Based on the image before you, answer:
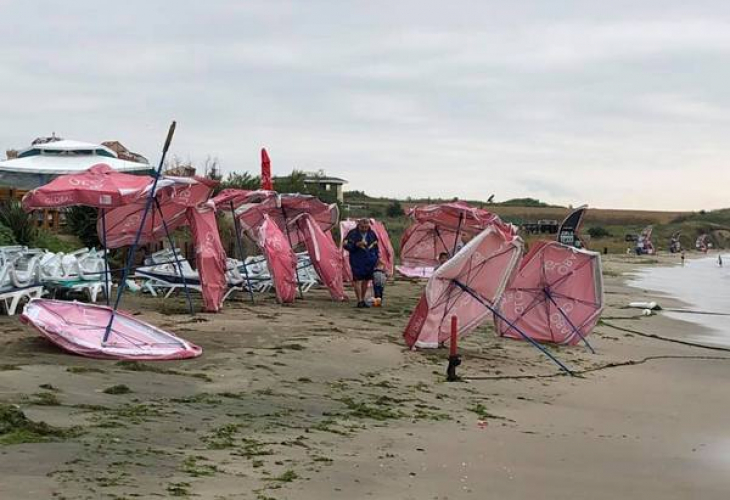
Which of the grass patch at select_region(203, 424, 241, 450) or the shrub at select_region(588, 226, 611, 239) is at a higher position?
the shrub at select_region(588, 226, 611, 239)

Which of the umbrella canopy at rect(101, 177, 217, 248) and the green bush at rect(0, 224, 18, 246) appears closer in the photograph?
the umbrella canopy at rect(101, 177, 217, 248)

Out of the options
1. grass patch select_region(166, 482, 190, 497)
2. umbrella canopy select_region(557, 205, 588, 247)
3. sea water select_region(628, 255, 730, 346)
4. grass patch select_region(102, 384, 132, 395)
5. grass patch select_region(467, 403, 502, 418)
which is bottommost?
sea water select_region(628, 255, 730, 346)

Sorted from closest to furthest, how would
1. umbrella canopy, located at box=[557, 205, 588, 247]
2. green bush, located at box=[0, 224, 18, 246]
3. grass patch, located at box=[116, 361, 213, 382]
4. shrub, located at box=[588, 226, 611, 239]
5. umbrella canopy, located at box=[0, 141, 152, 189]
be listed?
grass patch, located at box=[116, 361, 213, 382] → green bush, located at box=[0, 224, 18, 246] → umbrella canopy, located at box=[557, 205, 588, 247] → umbrella canopy, located at box=[0, 141, 152, 189] → shrub, located at box=[588, 226, 611, 239]

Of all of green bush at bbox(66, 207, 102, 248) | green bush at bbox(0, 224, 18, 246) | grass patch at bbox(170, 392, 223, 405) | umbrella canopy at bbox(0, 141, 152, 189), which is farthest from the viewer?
umbrella canopy at bbox(0, 141, 152, 189)

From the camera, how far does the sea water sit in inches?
828

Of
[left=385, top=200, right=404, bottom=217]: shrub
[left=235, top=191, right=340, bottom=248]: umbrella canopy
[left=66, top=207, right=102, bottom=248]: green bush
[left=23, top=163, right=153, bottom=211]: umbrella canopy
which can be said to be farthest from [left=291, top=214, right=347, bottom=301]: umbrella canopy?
[left=385, top=200, right=404, bottom=217]: shrub

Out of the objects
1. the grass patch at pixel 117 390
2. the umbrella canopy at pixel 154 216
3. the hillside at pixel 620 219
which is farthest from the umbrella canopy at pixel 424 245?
the hillside at pixel 620 219

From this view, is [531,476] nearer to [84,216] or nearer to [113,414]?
[113,414]

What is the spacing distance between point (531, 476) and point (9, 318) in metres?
8.70

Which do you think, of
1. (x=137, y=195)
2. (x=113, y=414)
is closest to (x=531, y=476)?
(x=113, y=414)

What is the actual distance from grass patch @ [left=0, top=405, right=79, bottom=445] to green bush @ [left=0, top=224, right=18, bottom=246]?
12619mm

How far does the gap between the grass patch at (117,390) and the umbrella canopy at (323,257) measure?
39.1ft

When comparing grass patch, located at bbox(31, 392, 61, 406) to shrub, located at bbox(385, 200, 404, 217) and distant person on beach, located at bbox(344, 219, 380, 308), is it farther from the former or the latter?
shrub, located at bbox(385, 200, 404, 217)

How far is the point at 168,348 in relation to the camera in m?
11.2
